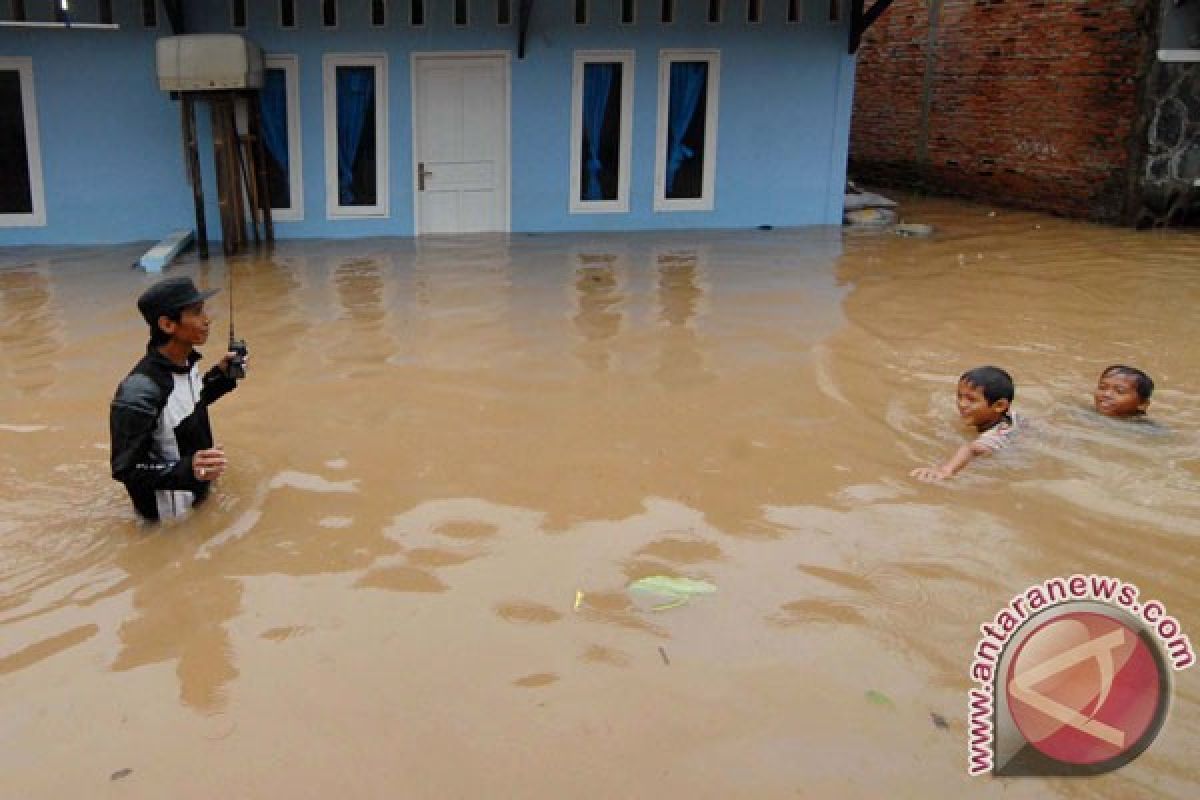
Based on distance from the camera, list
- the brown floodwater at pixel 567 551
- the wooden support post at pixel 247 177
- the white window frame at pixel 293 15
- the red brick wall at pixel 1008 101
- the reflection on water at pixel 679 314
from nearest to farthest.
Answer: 1. the brown floodwater at pixel 567 551
2. the reflection on water at pixel 679 314
3. the wooden support post at pixel 247 177
4. the white window frame at pixel 293 15
5. the red brick wall at pixel 1008 101

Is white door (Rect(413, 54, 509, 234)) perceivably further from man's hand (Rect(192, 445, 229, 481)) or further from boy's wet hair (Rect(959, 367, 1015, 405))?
man's hand (Rect(192, 445, 229, 481))

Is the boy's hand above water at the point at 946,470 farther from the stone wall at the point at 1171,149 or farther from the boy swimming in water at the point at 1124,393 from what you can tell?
the stone wall at the point at 1171,149

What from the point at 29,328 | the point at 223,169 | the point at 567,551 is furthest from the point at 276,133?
the point at 567,551

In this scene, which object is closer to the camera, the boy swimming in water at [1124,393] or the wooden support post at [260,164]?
the boy swimming in water at [1124,393]

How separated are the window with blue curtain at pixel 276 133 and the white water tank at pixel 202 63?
4.66ft

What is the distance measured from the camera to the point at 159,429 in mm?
4590

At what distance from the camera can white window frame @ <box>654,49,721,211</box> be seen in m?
13.3

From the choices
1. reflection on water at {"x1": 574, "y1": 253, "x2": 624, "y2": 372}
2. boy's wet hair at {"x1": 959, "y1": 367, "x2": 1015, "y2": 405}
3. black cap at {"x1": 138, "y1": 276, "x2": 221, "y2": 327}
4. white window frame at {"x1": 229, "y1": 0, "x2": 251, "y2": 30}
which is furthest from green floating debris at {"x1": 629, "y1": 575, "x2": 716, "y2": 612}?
white window frame at {"x1": 229, "y1": 0, "x2": 251, "y2": 30}

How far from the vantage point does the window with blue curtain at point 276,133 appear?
1255 centimetres

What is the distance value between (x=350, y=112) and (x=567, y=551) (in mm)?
9550

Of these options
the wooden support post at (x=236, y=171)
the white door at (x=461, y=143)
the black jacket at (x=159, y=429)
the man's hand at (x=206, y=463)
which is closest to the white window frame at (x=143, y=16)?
the wooden support post at (x=236, y=171)

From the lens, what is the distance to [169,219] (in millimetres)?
12703

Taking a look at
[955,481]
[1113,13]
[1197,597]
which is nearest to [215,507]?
[955,481]

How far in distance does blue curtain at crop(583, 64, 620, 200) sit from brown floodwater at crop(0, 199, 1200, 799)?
5017 mm
